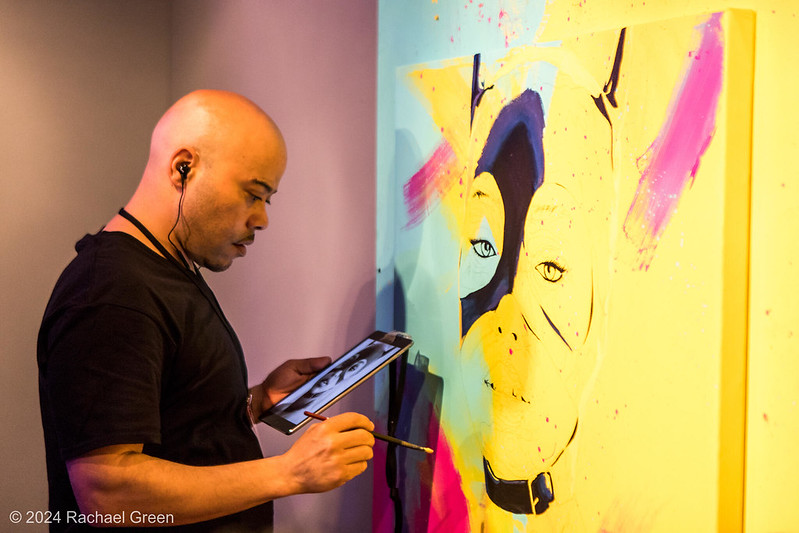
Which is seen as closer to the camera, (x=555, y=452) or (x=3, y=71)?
(x=555, y=452)

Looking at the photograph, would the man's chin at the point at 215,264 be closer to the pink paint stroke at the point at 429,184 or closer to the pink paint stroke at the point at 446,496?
the pink paint stroke at the point at 429,184

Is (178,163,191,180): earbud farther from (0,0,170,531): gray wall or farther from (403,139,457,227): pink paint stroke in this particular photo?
(0,0,170,531): gray wall

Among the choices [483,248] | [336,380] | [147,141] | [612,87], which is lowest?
[336,380]

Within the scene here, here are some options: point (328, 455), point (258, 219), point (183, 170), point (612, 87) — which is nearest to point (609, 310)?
point (612, 87)

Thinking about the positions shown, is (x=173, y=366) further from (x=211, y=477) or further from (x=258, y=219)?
(x=258, y=219)

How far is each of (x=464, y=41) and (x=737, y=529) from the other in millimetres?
992

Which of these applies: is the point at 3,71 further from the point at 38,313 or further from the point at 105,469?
the point at 105,469

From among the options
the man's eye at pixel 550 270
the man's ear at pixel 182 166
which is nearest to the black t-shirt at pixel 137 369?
the man's ear at pixel 182 166

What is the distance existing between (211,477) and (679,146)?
0.87 meters

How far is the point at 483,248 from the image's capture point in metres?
1.38

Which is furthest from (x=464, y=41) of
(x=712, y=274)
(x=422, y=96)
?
(x=712, y=274)

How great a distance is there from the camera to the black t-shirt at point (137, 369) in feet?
3.42

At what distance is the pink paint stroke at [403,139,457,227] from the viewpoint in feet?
4.77

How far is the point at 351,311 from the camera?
179 centimetres
